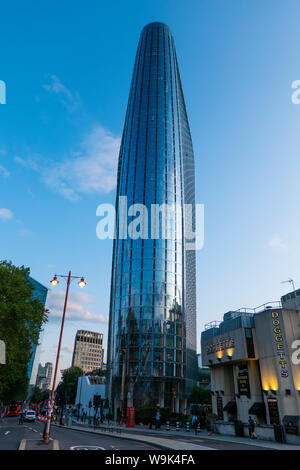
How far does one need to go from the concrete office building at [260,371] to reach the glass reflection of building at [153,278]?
2932 centimetres

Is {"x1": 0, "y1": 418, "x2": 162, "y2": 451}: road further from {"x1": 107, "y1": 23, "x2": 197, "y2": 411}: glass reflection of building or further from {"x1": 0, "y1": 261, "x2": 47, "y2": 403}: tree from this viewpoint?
{"x1": 107, "y1": 23, "x2": 197, "y2": 411}: glass reflection of building

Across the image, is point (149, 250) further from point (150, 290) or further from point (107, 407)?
point (107, 407)

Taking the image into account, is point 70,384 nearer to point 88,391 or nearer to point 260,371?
point 88,391

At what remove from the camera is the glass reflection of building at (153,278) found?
7081 centimetres

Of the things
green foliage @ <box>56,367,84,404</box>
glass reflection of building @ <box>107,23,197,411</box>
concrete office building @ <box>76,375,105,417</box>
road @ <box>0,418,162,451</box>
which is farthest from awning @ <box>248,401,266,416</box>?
green foliage @ <box>56,367,84,404</box>

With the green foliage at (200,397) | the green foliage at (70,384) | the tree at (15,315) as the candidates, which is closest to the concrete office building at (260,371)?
the tree at (15,315)

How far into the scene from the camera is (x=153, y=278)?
7638 centimetres

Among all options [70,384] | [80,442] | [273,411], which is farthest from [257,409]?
[70,384]

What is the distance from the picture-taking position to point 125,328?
247ft

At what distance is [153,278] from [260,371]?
155 feet

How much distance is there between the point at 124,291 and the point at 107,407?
25.4 metres

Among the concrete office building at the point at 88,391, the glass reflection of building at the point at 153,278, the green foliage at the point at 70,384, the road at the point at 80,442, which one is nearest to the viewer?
the road at the point at 80,442

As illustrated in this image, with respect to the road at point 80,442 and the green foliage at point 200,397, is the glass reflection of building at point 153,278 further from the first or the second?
the road at point 80,442

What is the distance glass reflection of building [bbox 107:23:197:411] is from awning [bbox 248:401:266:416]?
3545 cm
